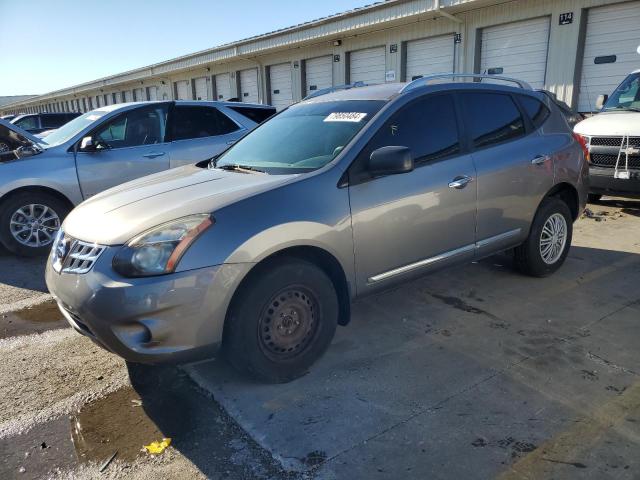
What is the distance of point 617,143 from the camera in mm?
7016

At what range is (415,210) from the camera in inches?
136

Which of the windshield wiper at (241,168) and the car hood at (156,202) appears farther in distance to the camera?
the windshield wiper at (241,168)

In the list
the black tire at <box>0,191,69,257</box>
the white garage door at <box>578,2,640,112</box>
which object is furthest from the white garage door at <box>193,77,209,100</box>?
the black tire at <box>0,191,69,257</box>

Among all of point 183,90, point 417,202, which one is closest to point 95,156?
point 417,202

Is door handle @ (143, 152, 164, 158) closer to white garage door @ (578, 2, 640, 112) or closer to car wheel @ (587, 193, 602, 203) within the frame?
car wheel @ (587, 193, 602, 203)

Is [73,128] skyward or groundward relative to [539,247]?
skyward

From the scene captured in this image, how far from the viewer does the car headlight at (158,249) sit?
8.36 ft

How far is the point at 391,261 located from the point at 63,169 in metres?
4.48

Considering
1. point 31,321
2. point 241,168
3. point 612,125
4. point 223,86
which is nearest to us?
point 241,168

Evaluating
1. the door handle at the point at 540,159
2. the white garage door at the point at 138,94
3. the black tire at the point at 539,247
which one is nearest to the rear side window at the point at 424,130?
the door handle at the point at 540,159

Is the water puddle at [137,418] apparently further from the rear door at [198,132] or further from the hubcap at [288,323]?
the rear door at [198,132]

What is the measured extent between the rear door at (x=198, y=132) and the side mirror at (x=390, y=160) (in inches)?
157

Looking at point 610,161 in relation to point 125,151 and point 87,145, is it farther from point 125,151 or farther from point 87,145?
point 87,145

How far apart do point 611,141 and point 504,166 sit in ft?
13.5
